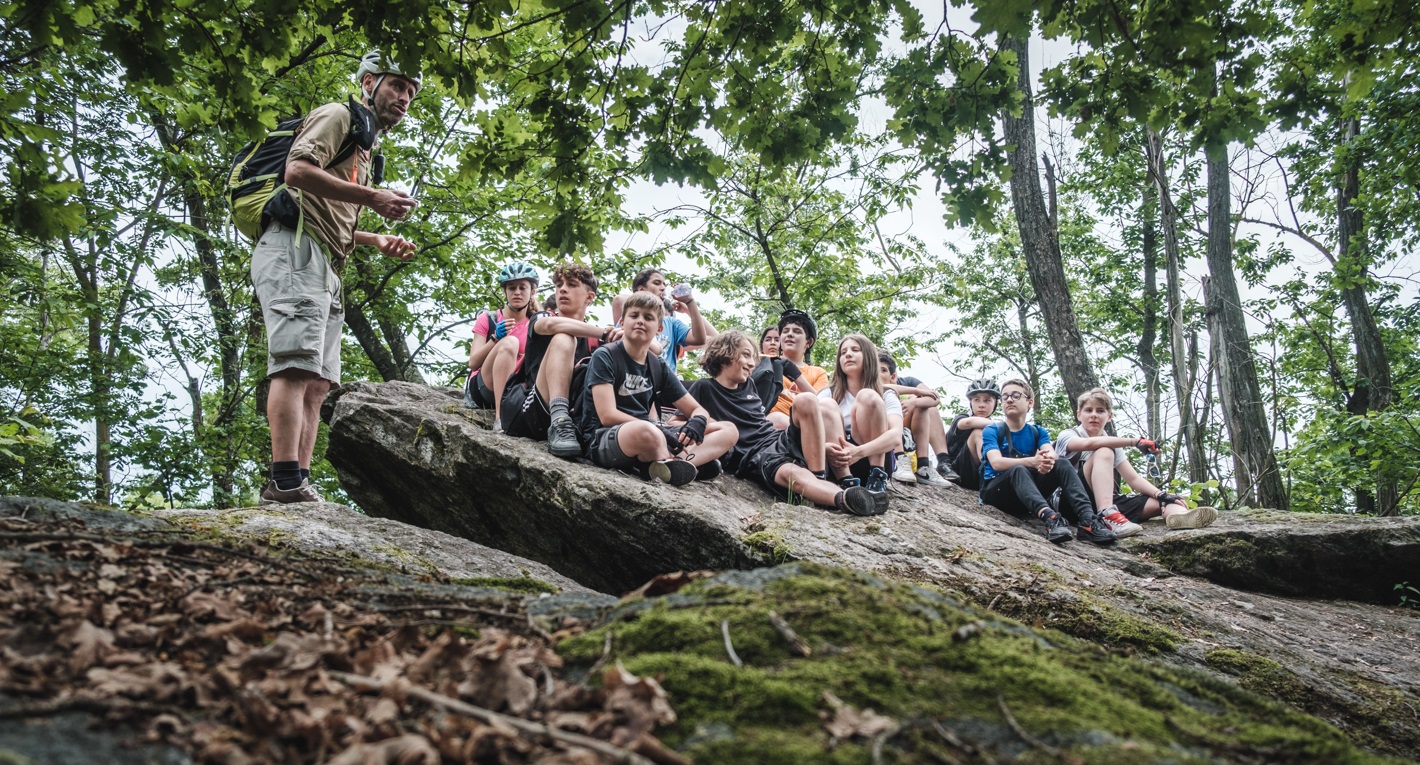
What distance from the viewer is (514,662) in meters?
1.60

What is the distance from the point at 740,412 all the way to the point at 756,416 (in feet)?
0.52

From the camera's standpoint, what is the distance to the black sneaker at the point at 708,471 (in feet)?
18.5

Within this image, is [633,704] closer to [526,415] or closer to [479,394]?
[526,415]

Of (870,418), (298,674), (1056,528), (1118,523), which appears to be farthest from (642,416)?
(1118,523)

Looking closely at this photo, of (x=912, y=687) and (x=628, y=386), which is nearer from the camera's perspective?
(x=912, y=687)

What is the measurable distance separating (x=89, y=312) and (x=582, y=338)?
9715 mm

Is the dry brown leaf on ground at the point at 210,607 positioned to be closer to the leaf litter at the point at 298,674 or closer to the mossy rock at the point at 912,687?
the leaf litter at the point at 298,674

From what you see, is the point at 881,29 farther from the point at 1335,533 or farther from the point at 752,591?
the point at 1335,533

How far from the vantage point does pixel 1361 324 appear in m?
13.2

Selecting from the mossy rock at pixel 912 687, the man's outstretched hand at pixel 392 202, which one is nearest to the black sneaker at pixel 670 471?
the man's outstretched hand at pixel 392 202

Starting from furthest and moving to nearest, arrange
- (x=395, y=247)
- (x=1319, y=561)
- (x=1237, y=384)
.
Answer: (x=1237, y=384) < (x=1319, y=561) < (x=395, y=247)

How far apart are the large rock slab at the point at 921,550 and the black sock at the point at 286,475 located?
1.11 metres

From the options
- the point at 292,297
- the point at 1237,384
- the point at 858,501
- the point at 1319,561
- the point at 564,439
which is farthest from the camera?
the point at 1237,384

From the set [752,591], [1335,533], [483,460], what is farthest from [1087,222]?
[752,591]
